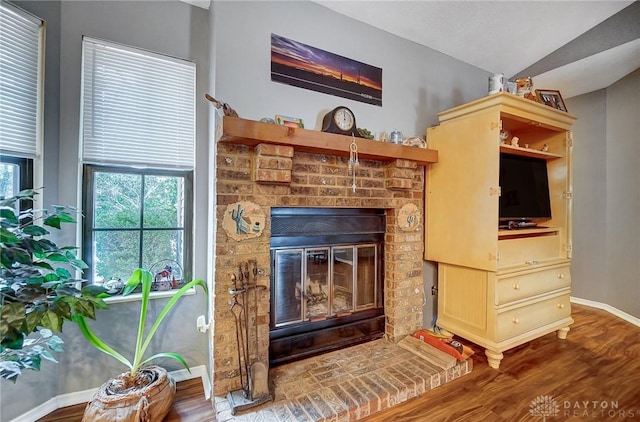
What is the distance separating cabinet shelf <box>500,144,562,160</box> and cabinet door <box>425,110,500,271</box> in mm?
211

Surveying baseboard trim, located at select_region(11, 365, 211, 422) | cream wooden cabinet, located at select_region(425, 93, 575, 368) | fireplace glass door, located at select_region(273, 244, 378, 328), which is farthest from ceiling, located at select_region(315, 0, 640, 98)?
baseboard trim, located at select_region(11, 365, 211, 422)

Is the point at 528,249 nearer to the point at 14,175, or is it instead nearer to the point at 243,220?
the point at 243,220

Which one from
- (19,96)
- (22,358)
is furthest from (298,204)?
(19,96)

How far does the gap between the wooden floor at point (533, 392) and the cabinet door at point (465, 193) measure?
793 millimetres

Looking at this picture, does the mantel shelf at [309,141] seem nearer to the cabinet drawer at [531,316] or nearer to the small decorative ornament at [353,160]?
the small decorative ornament at [353,160]

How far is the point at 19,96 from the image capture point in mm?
1521

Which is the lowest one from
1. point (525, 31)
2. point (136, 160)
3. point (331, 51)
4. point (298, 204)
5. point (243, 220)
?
point (243, 220)

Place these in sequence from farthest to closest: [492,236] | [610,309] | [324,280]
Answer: [610,309] < [324,280] < [492,236]

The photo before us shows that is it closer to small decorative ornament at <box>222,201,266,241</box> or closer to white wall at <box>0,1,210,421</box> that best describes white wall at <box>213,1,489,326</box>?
white wall at <box>0,1,210,421</box>

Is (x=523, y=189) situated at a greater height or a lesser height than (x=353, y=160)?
lesser

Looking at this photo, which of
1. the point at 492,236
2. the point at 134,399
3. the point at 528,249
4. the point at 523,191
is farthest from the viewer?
the point at 523,191

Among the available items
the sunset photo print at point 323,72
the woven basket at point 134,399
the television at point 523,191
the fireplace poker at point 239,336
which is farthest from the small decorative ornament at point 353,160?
the woven basket at point 134,399

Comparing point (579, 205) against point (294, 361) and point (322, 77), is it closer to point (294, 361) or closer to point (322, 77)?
point (322, 77)

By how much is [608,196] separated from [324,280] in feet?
11.8
